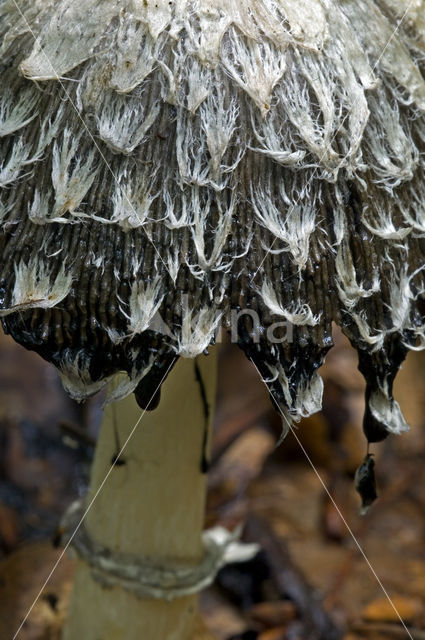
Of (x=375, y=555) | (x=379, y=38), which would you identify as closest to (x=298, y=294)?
(x=379, y=38)

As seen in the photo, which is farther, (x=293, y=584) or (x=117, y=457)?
(x=293, y=584)

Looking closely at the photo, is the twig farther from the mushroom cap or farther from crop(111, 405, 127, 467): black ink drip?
the mushroom cap

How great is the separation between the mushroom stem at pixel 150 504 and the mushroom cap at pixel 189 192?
1.48 feet

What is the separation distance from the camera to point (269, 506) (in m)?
3.15

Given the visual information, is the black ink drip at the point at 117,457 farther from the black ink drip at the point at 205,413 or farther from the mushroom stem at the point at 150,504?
the black ink drip at the point at 205,413

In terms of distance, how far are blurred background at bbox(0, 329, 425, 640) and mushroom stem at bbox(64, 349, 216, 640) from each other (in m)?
0.29

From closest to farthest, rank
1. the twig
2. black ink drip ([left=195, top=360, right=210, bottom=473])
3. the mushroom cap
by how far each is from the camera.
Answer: the mushroom cap < black ink drip ([left=195, top=360, right=210, bottom=473]) < the twig

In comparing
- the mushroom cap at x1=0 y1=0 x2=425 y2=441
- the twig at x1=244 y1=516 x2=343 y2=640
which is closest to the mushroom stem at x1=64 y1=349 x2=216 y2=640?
the mushroom cap at x1=0 y1=0 x2=425 y2=441

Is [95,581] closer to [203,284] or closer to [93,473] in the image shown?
[93,473]

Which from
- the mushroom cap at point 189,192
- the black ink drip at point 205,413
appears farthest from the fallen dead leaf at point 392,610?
the mushroom cap at point 189,192

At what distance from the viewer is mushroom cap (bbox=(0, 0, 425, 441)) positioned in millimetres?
1290

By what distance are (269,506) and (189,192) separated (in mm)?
2131

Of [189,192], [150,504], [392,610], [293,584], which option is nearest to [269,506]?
[293,584]

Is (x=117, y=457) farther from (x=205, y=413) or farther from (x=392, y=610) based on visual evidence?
(x=392, y=610)
